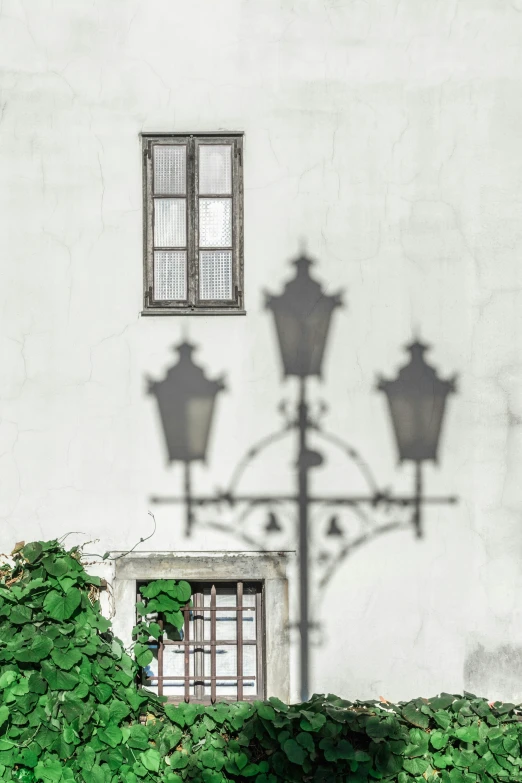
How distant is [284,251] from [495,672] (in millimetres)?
3329

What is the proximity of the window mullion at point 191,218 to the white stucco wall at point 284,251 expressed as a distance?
29 centimetres

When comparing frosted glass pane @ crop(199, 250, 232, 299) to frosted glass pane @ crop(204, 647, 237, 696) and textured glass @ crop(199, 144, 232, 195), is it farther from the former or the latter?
frosted glass pane @ crop(204, 647, 237, 696)

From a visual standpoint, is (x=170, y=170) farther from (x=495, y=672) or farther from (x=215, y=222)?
(x=495, y=672)

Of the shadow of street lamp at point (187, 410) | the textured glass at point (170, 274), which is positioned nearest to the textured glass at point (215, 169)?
the textured glass at point (170, 274)

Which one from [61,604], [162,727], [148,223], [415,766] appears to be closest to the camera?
[415,766]

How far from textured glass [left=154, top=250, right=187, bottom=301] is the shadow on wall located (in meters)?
3.31

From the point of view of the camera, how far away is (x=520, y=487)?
274 inches

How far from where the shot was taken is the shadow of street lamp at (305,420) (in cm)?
697

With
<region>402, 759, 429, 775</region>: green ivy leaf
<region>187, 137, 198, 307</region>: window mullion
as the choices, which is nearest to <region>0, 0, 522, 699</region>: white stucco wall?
<region>187, 137, 198, 307</region>: window mullion

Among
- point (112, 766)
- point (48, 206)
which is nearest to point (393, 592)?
point (112, 766)

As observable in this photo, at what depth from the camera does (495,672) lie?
6938 millimetres

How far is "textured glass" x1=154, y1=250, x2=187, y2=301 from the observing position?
7082mm

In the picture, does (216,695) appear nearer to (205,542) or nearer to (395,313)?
(205,542)

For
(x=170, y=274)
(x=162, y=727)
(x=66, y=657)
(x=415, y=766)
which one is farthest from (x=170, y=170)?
(x=415, y=766)
